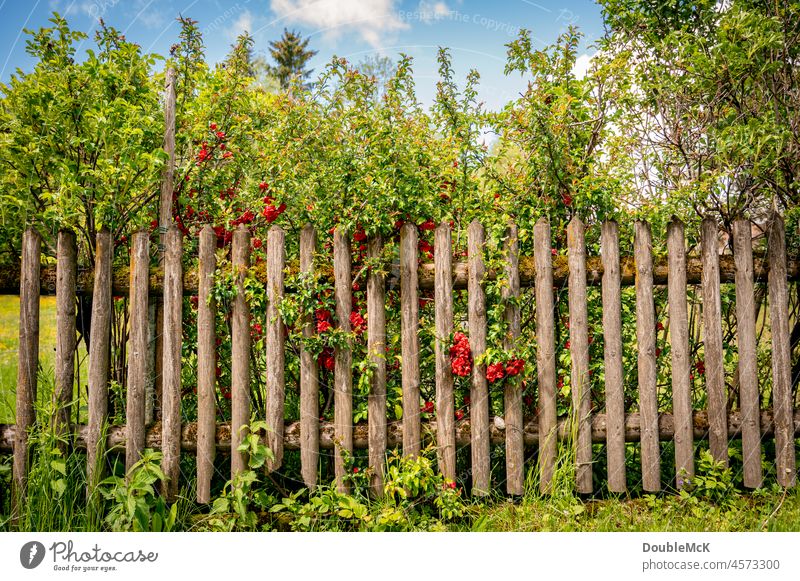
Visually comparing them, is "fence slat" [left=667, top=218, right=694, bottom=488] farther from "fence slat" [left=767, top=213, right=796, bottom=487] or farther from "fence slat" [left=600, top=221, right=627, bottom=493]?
"fence slat" [left=767, top=213, right=796, bottom=487]

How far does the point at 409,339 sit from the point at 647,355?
1.32 metres

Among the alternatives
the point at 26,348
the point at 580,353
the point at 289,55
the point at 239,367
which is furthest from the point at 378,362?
the point at 289,55

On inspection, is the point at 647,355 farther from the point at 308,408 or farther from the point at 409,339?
the point at 308,408

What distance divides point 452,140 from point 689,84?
4.84 ft

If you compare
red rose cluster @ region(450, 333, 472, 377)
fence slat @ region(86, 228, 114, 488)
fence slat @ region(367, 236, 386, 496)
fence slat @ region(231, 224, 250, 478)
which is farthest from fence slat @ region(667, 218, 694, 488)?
fence slat @ region(86, 228, 114, 488)

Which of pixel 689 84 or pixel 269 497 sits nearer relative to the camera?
pixel 269 497

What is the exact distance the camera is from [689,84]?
3.48 m

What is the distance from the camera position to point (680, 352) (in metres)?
3.18

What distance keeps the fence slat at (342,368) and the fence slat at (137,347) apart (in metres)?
1.02

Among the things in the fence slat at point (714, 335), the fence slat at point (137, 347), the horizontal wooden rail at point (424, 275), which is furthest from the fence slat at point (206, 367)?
the fence slat at point (714, 335)

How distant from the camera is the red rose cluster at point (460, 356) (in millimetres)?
3035

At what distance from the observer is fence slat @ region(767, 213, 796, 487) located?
3281 millimetres
